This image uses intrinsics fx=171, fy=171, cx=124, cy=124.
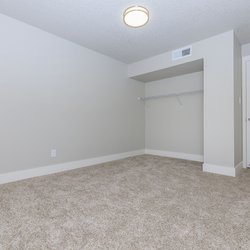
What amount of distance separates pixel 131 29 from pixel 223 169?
8.07 feet

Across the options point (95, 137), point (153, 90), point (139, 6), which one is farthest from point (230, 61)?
point (95, 137)

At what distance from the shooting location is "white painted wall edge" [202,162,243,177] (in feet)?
8.07

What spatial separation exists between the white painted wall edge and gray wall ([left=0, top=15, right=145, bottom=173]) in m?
1.72

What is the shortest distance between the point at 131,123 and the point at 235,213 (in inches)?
108

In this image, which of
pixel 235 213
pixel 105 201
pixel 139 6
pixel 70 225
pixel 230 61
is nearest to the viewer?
pixel 70 225

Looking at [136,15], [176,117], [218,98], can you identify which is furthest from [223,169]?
[136,15]

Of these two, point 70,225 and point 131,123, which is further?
point 131,123

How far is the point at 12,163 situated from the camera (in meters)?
2.23

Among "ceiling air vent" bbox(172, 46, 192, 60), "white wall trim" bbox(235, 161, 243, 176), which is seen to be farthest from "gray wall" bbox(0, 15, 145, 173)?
"white wall trim" bbox(235, 161, 243, 176)

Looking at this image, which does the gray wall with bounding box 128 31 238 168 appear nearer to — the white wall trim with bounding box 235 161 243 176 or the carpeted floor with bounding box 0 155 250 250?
the white wall trim with bounding box 235 161 243 176

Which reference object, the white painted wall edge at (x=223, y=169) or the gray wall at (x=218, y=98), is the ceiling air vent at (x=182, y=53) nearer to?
the gray wall at (x=218, y=98)

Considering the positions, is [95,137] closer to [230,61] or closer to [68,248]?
[68,248]

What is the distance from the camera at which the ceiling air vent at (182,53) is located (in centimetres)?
292

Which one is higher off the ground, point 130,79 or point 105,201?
point 130,79
